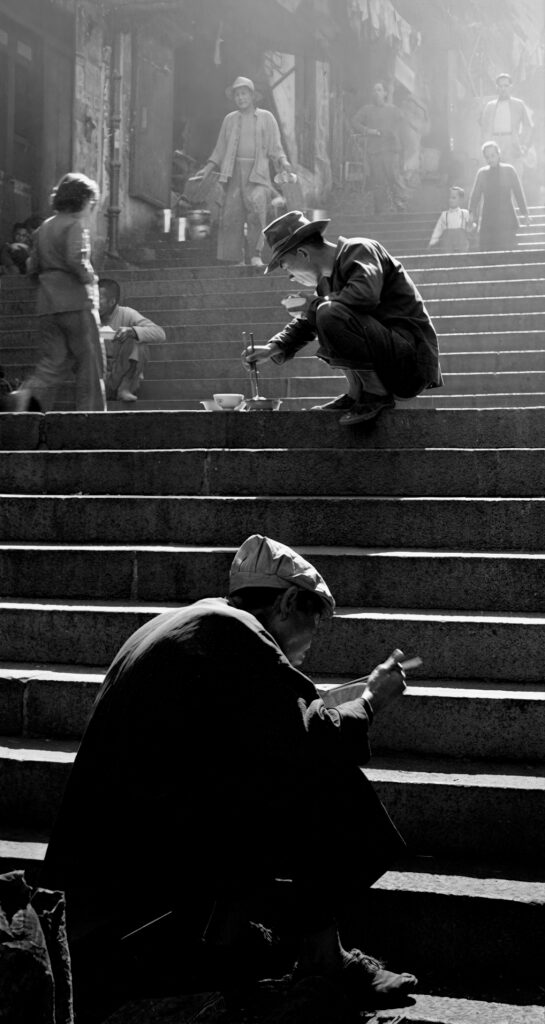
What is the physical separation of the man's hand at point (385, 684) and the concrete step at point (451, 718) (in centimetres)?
93

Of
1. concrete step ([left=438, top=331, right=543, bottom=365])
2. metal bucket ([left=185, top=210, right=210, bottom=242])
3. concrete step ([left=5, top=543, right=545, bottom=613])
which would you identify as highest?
metal bucket ([left=185, top=210, right=210, bottom=242])

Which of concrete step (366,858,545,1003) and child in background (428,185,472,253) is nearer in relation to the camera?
concrete step (366,858,545,1003)

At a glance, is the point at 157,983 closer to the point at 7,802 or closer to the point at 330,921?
the point at 330,921

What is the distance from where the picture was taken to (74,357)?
27.7 ft

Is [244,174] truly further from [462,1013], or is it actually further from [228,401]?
[462,1013]

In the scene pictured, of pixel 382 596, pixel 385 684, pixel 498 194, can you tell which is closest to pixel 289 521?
pixel 382 596

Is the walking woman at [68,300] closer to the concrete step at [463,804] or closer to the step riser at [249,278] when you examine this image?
the step riser at [249,278]

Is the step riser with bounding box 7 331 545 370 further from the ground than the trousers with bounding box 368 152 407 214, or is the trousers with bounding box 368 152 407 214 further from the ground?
the trousers with bounding box 368 152 407 214

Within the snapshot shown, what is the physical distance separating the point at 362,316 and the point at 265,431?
2.54 feet

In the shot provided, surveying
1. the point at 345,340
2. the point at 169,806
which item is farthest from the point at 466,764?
A: the point at 345,340

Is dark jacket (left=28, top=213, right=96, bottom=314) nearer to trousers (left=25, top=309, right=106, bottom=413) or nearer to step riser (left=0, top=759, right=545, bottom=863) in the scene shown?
trousers (left=25, top=309, right=106, bottom=413)

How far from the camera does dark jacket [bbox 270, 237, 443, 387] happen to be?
6.43m

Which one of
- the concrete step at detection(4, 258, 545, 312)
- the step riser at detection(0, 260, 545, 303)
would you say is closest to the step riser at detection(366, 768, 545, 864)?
the step riser at detection(0, 260, 545, 303)

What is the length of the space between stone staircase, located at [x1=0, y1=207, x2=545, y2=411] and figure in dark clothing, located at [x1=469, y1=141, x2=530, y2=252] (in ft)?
4.86
